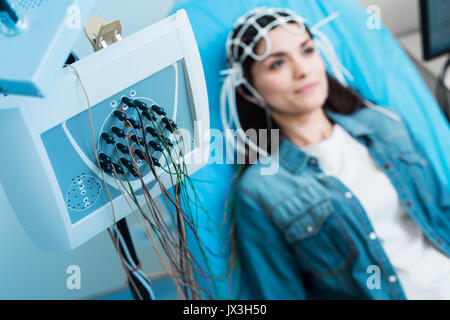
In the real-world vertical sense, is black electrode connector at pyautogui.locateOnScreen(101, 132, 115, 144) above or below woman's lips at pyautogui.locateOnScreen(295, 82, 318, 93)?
above

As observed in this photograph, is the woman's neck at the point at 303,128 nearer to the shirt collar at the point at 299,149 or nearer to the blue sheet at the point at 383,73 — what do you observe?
the shirt collar at the point at 299,149

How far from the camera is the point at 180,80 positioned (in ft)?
2.48

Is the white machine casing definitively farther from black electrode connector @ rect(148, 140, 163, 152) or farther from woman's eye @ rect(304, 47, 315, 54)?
woman's eye @ rect(304, 47, 315, 54)

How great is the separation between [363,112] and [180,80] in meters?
0.75

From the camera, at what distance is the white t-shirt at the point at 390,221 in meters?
1.23

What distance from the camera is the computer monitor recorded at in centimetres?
143

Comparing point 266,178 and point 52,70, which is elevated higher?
point 52,70

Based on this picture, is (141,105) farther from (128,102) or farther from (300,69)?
(300,69)

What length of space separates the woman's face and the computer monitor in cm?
42

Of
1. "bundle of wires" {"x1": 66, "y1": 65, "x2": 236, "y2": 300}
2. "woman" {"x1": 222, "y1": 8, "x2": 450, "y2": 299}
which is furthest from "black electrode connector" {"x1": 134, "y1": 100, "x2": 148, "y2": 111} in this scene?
"woman" {"x1": 222, "y1": 8, "x2": 450, "y2": 299}
